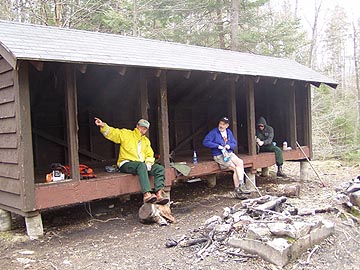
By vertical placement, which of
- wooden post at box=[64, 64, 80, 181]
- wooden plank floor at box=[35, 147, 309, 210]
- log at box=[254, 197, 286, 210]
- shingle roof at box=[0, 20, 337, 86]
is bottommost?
log at box=[254, 197, 286, 210]

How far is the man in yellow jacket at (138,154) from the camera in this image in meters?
5.88

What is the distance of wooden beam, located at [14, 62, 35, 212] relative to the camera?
4.65 m

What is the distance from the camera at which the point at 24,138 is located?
15.3ft

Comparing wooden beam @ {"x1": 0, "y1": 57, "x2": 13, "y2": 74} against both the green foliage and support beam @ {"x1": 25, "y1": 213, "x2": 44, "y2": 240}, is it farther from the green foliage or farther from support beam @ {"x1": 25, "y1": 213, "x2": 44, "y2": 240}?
the green foliage

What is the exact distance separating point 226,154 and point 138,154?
2052mm

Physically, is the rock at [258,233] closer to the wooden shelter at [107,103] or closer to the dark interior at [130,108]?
the wooden shelter at [107,103]

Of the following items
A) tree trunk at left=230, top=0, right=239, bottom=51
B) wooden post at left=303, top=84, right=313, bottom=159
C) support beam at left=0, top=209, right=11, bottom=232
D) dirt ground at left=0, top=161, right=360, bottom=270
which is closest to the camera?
dirt ground at left=0, top=161, right=360, bottom=270

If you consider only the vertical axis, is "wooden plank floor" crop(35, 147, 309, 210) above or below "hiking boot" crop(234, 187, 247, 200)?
above

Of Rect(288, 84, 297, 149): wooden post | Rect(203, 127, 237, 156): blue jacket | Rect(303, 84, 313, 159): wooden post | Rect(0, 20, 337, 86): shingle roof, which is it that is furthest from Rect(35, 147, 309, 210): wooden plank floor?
Rect(303, 84, 313, 159): wooden post

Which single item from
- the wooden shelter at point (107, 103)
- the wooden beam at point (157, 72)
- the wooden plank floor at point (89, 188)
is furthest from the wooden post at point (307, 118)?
the wooden beam at point (157, 72)

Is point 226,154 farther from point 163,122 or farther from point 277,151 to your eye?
point 277,151

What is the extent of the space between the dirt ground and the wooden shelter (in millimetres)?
495

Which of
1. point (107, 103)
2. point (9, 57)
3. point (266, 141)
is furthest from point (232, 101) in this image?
point (9, 57)

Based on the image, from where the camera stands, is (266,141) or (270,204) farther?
(266,141)
